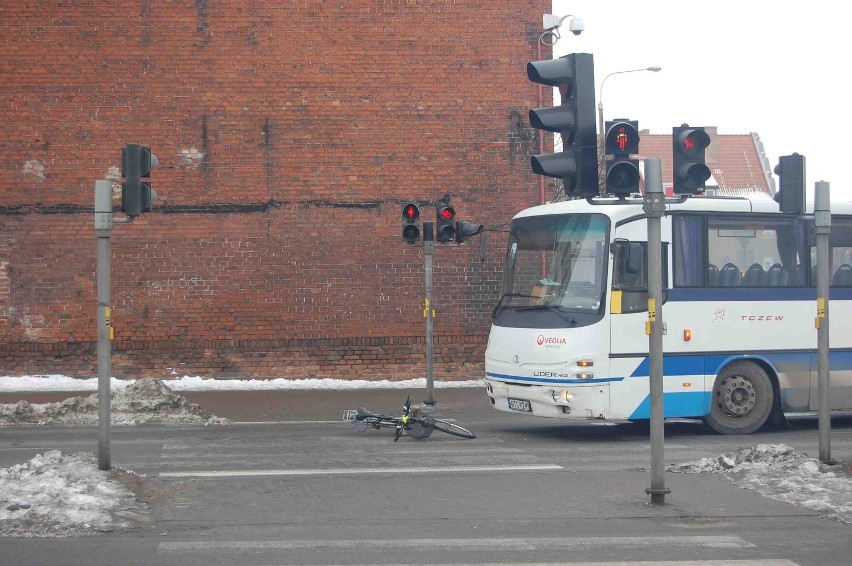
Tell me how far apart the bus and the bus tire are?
0.02 metres

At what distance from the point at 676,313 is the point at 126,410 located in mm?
8150

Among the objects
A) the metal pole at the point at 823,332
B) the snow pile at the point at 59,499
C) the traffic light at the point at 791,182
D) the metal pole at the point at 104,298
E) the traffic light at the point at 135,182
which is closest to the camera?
the snow pile at the point at 59,499

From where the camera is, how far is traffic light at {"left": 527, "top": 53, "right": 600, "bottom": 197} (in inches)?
397

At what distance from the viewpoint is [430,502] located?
10172 millimetres

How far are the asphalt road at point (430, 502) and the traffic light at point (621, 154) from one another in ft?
8.99

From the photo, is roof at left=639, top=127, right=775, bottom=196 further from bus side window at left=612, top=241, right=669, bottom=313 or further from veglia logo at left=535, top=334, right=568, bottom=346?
veglia logo at left=535, top=334, right=568, bottom=346

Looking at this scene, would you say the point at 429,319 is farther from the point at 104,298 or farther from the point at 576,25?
the point at 104,298

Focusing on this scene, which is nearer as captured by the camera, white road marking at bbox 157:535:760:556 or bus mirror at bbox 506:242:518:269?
white road marking at bbox 157:535:760:556

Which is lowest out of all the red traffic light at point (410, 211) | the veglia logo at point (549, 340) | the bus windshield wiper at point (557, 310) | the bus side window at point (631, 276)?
the veglia logo at point (549, 340)

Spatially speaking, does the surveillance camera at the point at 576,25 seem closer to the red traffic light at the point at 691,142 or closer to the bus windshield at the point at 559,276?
the bus windshield at the point at 559,276

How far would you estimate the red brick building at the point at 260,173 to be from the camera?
75.2ft

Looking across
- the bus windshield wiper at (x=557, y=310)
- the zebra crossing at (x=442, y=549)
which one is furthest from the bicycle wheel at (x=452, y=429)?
the zebra crossing at (x=442, y=549)

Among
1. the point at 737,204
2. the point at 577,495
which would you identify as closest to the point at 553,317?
the point at 737,204

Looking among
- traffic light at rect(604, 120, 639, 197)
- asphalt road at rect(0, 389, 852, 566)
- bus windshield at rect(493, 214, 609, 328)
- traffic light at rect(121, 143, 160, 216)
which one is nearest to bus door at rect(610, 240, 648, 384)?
bus windshield at rect(493, 214, 609, 328)
